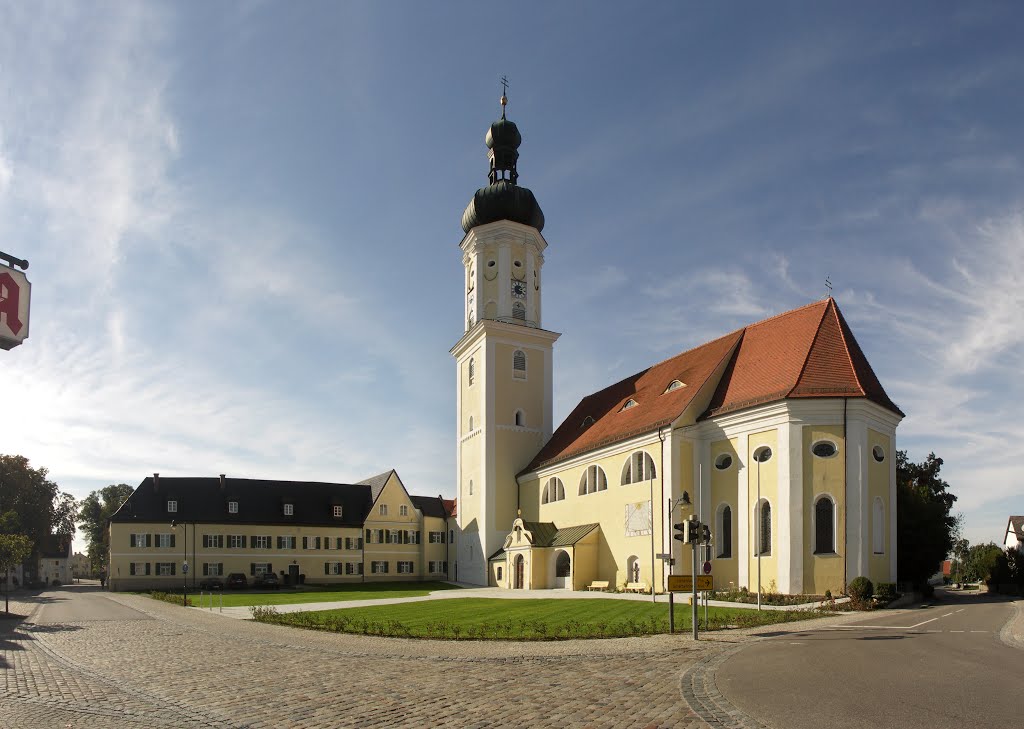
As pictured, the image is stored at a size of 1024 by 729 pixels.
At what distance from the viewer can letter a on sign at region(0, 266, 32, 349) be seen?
8.02 metres

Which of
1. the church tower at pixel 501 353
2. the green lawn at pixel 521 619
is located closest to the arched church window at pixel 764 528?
the green lawn at pixel 521 619

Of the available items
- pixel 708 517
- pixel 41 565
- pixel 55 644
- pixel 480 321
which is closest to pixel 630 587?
pixel 708 517

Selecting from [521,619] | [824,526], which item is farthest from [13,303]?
[824,526]

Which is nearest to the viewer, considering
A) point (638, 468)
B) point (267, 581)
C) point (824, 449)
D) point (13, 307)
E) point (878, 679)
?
point (13, 307)

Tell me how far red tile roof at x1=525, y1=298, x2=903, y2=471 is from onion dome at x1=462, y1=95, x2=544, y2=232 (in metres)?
15.0

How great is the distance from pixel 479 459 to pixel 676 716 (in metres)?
46.6

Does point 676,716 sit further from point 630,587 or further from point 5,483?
point 5,483

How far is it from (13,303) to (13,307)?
50 millimetres

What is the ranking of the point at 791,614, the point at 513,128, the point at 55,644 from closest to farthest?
the point at 55,644, the point at 791,614, the point at 513,128

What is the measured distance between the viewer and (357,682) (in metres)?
13.7

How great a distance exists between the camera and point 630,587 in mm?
41469


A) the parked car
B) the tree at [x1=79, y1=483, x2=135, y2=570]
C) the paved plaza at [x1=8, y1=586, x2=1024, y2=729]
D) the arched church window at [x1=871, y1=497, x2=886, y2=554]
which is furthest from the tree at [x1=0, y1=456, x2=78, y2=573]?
the arched church window at [x1=871, y1=497, x2=886, y2=554]

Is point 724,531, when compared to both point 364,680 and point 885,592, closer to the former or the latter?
point 885,592

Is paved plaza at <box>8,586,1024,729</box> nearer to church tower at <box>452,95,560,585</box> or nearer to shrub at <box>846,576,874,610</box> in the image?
shrub at <box>846,576,874,610</box>
